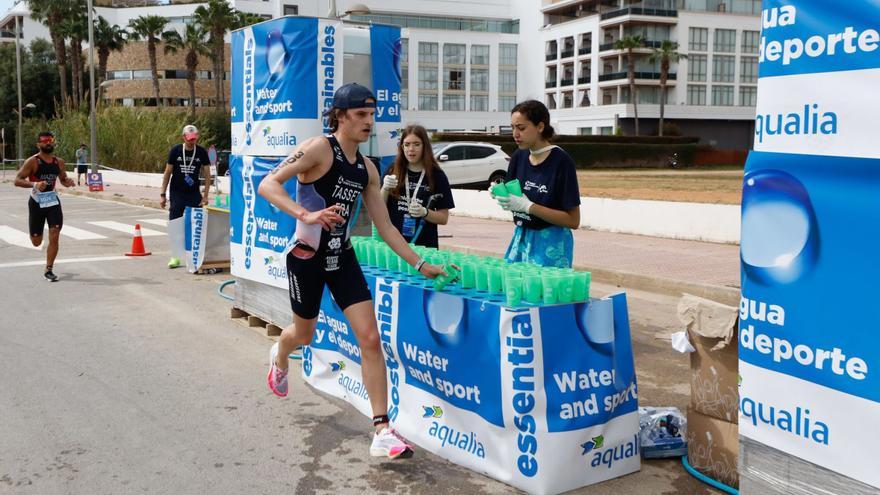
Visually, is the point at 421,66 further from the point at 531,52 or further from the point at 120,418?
the point at 120,418

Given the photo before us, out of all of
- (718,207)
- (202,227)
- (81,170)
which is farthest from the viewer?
(81,170)

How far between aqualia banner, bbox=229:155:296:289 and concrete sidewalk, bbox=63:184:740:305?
17.5ft

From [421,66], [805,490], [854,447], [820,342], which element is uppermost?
[421,66]

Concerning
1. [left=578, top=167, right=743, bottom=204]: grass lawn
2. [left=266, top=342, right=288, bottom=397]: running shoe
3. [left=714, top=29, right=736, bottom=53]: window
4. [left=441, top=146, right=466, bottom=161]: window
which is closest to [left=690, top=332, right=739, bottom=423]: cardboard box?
[left=266, top=342, right=288, bottom=397]: running shoe

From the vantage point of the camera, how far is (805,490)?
2951 mm

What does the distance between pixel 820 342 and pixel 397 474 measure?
231 cm

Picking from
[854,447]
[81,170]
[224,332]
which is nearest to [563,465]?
[854,447]

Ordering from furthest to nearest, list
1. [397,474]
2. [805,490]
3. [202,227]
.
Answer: [202,227] → [397,474] → [805,490]

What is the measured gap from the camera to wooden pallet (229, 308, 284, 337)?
24.5 feet

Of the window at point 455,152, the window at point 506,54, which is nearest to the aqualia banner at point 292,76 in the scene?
the window at point 455,152

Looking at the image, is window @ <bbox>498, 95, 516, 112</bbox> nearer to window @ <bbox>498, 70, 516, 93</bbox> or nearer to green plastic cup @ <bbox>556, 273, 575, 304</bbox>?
window @ <bbox>498, 70, 516, 93</bbox>

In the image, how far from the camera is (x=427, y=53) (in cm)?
9419

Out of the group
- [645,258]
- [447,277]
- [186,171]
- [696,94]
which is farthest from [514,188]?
[696,94]

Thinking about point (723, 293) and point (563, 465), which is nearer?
point (563, 465)
